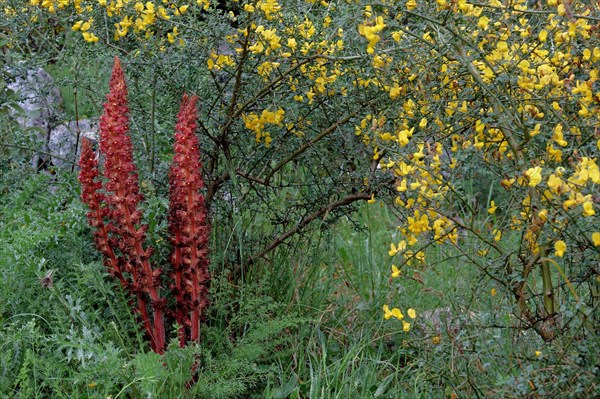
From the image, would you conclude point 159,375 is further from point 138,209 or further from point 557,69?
point 557,69

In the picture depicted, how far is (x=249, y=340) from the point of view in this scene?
3.21m

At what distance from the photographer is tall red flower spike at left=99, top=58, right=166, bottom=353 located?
114 inches

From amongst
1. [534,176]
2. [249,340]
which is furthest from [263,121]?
[534,176]

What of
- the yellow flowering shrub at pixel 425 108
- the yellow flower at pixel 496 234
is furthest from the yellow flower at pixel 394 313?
the yellow flower at pixel 496 234

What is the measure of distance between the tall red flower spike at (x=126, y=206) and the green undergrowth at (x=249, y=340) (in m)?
0.09

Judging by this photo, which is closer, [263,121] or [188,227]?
[188,227]

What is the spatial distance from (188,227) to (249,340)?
551 mm

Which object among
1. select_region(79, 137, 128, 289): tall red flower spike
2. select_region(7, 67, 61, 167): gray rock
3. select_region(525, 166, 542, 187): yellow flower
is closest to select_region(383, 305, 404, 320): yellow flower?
select_region(525, 166, 542, 187): yellow flower

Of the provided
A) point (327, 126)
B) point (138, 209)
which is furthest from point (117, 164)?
point (327, 126)

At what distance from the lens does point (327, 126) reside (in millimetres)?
3480

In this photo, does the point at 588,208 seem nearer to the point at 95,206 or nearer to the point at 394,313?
the point at 394,313

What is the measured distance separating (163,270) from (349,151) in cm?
92

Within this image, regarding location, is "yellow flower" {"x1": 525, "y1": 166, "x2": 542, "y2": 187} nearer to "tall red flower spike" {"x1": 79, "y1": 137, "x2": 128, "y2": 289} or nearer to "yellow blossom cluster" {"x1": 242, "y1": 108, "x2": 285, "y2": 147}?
"yellow blossom cluster" {"x1": 242, "y1": 108, "x2": 285, "y2": 147}

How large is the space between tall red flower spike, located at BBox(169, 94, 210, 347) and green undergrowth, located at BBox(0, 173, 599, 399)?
0.12 meters
